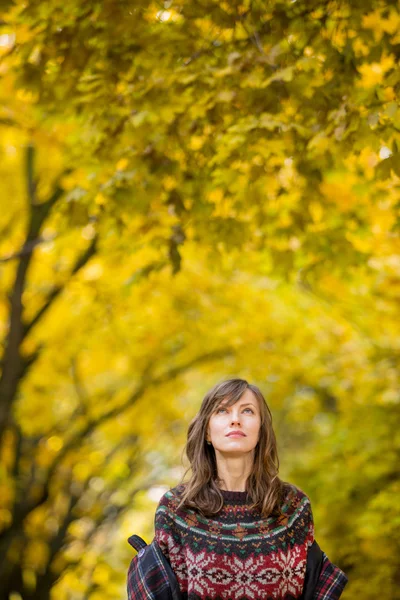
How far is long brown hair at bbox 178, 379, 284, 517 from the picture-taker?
2674mm

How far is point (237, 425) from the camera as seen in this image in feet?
9.14

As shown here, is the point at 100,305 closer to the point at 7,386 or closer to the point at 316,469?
the point at 7,386

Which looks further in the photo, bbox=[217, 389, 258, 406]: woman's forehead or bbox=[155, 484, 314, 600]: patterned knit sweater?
bbox=[217, 389, 258, 406]: woman's forehead

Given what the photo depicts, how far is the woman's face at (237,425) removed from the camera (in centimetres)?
276

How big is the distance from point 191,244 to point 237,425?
21.6 ft

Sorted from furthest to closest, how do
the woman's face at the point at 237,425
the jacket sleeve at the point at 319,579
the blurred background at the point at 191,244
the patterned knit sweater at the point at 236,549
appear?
the blurred background at the point at 191,244
the woman's face at the point at 237,425
the jacket sleeve at the point at 319,579
the patterned knit sweater at the point at 236,549

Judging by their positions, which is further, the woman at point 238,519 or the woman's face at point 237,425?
the woman's face at point 237,425

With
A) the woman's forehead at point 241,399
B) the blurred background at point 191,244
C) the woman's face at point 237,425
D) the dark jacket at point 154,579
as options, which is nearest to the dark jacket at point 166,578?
the dark jacket at point 154,579

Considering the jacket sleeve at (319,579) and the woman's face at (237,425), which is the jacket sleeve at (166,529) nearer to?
the woman's face at (237,425)

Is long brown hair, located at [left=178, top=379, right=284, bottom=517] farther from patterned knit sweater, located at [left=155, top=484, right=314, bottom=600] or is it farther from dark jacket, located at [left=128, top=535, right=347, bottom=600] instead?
dark jacket, located at [left=128, top=535, right=347, bottom=600]

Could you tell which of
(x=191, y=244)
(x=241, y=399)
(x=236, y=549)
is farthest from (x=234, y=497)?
(x=191, y=244)

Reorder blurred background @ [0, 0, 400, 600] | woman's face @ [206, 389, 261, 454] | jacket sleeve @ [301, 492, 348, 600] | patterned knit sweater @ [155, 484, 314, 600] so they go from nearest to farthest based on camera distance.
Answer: patterned knit sweater @ [155, 484, 314, 600] < jacket sleeve @ [301, 492, 348, 600] < woman's face @ [206, 389, 261, 454] < blurred background @ [0, 0, 400, 600]

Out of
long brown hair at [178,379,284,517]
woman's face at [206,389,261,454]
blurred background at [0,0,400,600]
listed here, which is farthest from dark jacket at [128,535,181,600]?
blurred background at [0,0,400,600]

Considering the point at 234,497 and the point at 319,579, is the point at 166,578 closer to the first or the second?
the point at 234,497
